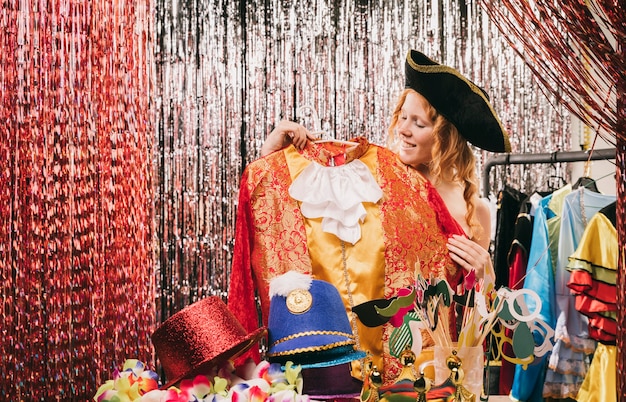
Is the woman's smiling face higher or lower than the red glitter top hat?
higher

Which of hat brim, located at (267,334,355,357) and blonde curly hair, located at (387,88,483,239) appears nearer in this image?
hat brim, located at (267,334,355,357)

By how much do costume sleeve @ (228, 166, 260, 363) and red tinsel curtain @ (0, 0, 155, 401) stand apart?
58 cm

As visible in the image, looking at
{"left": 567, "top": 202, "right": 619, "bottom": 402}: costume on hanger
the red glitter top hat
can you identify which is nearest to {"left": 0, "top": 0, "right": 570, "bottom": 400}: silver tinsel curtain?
{"left": 567, "top": 202, "right": 619, "bottom": 402}: costume on hanger

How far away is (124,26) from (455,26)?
1418mm

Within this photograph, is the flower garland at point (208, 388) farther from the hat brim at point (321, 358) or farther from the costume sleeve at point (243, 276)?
the costume sleeve at point (243, 276)

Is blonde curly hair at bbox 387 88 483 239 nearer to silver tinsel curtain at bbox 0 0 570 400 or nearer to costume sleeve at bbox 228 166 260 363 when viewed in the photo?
silver tinsel curtain at bbox 0 0 570 400

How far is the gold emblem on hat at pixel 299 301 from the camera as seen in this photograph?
1441 mm

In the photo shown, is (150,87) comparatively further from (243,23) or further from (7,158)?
(7,158)

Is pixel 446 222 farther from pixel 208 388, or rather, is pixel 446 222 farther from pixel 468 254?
pixel 208 388

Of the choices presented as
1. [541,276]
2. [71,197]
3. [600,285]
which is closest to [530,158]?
[541,276]

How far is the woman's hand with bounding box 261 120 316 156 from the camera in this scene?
80.9 inches

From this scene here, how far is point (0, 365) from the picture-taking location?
2.07 meters

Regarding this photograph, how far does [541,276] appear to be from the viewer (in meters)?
2.82

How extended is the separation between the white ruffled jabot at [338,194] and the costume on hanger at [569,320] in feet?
3.80
